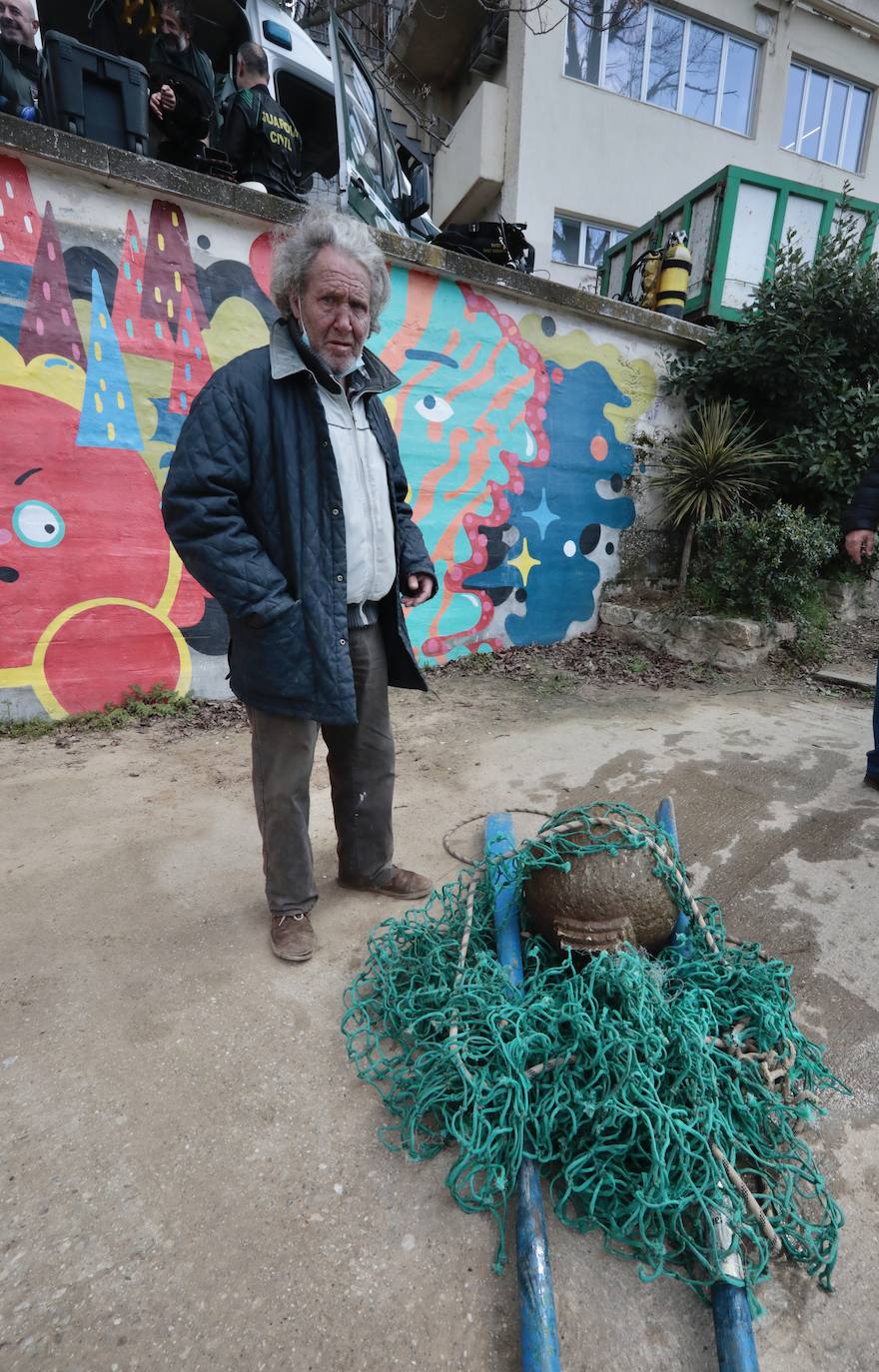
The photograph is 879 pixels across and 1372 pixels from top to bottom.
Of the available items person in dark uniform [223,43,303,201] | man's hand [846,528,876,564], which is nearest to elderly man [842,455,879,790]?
man's hand [846,528,876,564]

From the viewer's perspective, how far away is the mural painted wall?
11.9 feet

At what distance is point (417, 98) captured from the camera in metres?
13.0

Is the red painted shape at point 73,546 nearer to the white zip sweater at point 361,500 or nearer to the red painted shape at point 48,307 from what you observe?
the red painted shape at point 48,307

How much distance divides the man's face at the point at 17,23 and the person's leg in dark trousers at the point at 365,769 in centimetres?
450

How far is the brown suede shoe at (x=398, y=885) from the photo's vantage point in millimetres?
2416

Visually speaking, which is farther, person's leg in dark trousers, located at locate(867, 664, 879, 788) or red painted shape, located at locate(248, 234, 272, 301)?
red painted shape, located at locate(248, 234, 272, 301)

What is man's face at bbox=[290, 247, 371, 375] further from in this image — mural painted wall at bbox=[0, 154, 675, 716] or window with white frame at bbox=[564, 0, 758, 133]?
window with white frame at bbox=[564, 0, 758, 133]

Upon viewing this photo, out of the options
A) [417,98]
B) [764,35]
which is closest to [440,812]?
[764,35]

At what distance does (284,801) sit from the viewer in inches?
80.4

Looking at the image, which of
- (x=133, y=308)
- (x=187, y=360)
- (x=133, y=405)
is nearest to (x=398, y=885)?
(x=133, y=405)

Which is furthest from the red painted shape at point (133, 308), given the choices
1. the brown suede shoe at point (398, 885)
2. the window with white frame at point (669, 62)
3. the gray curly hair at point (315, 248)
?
the window with white frame at point (669, 62)

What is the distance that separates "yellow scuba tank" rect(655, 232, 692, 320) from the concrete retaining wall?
1.62m

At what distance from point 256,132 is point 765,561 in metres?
4.94

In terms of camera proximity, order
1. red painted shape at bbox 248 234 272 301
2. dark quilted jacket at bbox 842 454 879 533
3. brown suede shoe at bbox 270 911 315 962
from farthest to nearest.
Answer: red painted shape at bbox 248 234 272 301, dark quilted jacket at bbox 842 454 879 533, brown suede shoe at bbox 270 911 315 962
